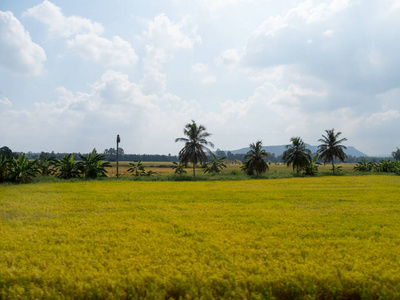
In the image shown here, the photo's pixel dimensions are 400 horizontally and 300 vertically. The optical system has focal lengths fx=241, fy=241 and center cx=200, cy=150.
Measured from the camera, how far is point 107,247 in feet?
17.0

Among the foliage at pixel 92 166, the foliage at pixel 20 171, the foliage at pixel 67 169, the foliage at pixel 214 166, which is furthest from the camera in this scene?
A: the foliage at pixel 214 166

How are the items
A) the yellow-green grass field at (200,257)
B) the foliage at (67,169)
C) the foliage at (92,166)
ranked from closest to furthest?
the yellow-green grass field at (200,257) < the foliage at (67,169) < the foliage at (92,166)

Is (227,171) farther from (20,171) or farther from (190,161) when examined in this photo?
(20,171)

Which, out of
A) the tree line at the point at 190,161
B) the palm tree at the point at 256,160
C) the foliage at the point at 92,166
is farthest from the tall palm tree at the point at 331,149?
the foliage at the point at 92,166

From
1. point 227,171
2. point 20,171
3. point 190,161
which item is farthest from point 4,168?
point 227,171

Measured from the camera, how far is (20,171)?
2112 cm

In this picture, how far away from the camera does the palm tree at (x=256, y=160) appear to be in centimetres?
3541

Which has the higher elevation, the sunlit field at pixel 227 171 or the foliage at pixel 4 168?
the foliage at pixel 4 168

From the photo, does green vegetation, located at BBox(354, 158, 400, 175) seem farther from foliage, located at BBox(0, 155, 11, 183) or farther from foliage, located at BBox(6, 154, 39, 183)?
foliage, located at BBox(0, 155, 11, 183)

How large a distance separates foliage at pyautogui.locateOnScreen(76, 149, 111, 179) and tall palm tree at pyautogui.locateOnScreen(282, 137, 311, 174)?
27346 mm

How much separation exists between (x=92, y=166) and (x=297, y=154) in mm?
29801

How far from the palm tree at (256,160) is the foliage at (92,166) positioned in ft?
65.4

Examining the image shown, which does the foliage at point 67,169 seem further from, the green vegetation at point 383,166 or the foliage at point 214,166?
the green vegetation at point 383,166

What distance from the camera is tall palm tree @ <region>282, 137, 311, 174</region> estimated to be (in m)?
37.6
